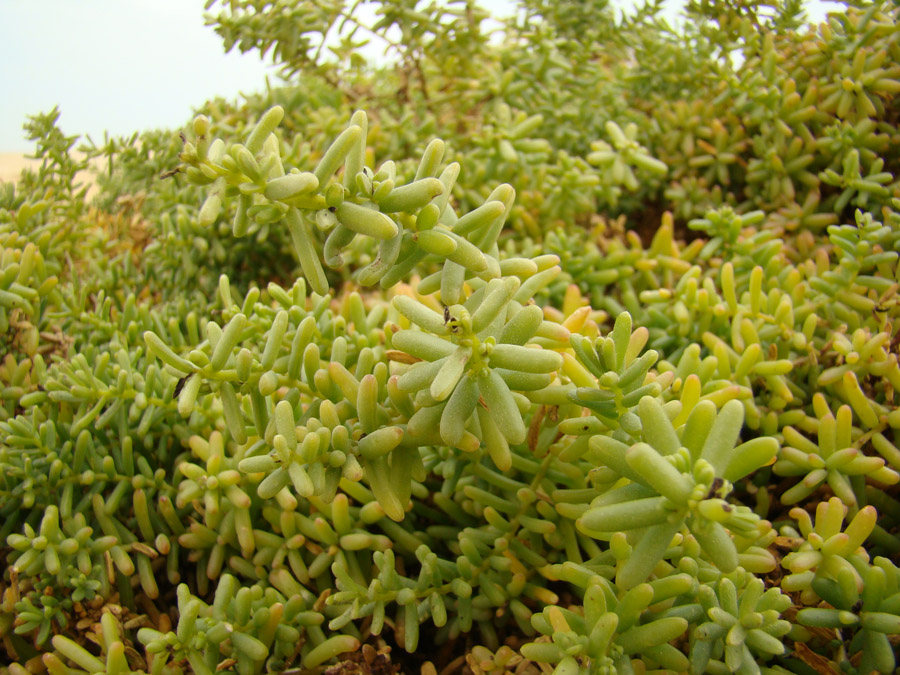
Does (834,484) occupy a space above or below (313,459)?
below

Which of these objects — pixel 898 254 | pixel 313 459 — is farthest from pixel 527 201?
pixel 313 459

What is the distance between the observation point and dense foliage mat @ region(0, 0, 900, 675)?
2.29ft

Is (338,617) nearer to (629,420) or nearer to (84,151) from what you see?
(629,420)

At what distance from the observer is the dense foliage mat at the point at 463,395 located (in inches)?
27.5

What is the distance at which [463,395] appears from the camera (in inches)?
26.7

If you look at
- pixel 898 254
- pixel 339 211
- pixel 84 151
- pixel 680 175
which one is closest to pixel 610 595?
pixel 339 211

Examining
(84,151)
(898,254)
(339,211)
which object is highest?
(84,151)

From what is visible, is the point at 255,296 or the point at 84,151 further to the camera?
the point at 84,151

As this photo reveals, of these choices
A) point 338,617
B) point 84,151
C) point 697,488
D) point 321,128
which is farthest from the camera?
point 321,128

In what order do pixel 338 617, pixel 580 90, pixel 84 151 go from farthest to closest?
pixel 580 90 < pixel 84 151 < pixel 338 617

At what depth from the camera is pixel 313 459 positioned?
721 mm

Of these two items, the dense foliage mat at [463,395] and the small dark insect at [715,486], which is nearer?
the small dark insect at [715,486]

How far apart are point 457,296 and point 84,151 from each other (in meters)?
1.17

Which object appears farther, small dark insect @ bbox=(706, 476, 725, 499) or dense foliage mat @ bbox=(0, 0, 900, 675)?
dense foliage mat @ bbox=(0, 0, 900, 675)
